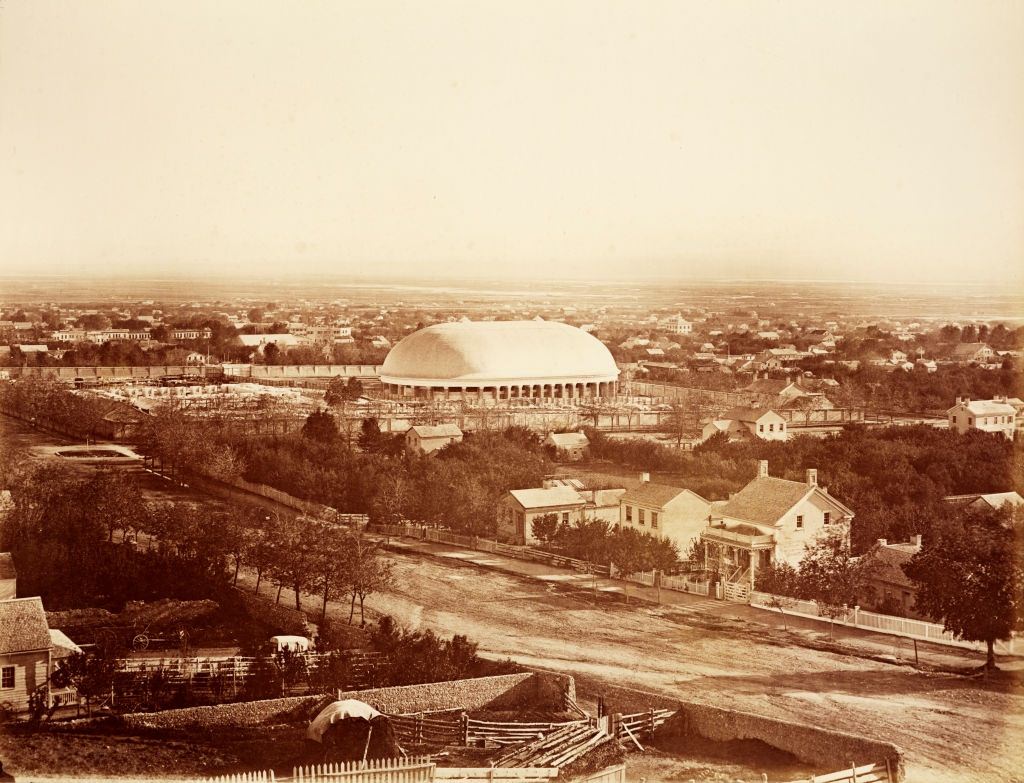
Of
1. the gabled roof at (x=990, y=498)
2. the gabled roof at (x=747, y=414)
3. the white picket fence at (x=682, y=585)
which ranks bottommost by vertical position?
the white picket fence at (x=682, y=585)

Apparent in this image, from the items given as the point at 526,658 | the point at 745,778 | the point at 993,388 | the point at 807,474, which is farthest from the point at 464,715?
the point at 993,388

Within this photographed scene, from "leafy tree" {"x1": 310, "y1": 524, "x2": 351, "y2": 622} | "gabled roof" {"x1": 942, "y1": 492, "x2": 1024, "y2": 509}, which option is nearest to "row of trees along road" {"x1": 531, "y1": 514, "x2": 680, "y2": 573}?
"leafy tree" {"x1": 310, "y1": 524, "x2": 351, "y2": 622}

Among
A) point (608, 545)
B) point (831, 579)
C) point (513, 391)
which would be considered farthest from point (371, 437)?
point (513, 391)

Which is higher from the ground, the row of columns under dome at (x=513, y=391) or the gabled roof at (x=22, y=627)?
the row of columns under dome at (x=513, y=391)

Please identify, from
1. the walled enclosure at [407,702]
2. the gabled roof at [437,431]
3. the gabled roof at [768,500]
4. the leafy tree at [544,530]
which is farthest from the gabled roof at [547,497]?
the walled enclosure at [407,702]

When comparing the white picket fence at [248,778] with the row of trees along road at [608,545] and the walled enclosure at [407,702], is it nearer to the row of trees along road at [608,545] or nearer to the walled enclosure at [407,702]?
the walled enclosure at [407,702]

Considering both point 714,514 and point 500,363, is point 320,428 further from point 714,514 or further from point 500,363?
point 500,363
